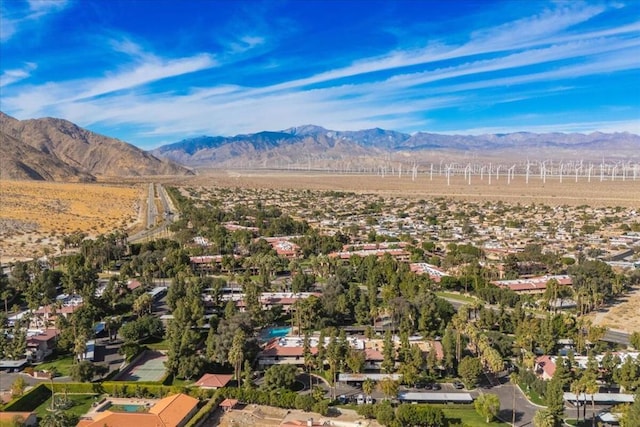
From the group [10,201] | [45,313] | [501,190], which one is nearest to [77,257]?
[45,313]

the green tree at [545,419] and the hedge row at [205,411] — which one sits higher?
the green tree at [545,419]

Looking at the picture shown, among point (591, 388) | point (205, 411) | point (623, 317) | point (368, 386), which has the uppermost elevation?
point (591, 388)

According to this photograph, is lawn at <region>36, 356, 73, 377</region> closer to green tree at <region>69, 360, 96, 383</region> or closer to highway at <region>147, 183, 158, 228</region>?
green tree at <region>69, 360, 96, 383</region>

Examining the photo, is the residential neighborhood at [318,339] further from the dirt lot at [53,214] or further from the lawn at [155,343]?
the dirt lot at [53,214]

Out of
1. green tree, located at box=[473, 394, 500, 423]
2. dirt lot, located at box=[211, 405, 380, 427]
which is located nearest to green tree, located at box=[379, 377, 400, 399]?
dirt lot, located at box=[211, 405, 380, 427]

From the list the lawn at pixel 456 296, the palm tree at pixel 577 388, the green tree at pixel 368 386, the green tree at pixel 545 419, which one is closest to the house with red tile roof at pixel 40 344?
the green tree at pixel 368 386

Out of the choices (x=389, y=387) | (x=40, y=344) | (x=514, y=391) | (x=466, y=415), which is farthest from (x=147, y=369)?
(x=514, y=391)

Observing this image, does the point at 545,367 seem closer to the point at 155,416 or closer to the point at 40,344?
the point at 155,416
